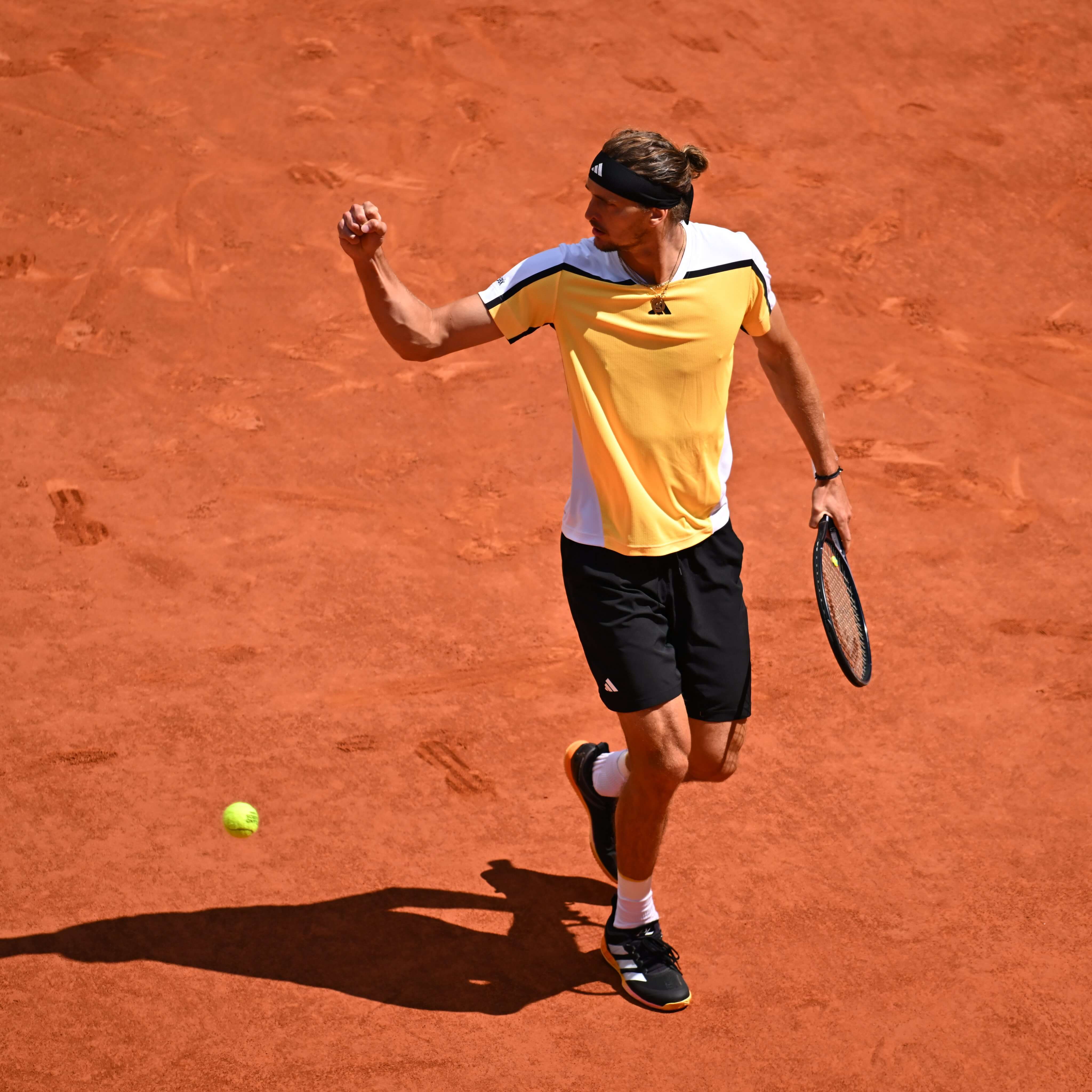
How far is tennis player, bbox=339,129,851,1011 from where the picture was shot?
12.9 feet

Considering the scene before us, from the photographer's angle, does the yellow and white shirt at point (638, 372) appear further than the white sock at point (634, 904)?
No

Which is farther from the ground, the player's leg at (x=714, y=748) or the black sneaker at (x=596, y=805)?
the player's leg at (x=714, y=748)

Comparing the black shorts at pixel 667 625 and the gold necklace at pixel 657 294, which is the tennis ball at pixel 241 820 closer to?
the black shorts at pixel 667 625

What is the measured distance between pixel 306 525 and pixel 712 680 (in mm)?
2877

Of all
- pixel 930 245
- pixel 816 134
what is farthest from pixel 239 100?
pixel 930 245

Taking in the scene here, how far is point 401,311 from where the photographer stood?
3.79 m

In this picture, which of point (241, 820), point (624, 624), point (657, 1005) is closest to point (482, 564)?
point (241, 820)

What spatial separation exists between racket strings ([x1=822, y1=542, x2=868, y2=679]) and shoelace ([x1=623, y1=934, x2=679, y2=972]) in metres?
1.09

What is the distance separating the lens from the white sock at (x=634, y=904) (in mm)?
4395

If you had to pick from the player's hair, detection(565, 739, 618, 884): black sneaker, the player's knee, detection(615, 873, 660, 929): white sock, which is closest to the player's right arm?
the player's hair

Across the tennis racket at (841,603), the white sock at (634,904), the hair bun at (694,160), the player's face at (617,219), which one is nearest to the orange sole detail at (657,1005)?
the white sock at (634,904)

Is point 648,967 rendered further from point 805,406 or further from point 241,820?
point 805,406

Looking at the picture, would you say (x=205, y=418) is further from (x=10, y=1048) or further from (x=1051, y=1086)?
(x=1051, y=1086)

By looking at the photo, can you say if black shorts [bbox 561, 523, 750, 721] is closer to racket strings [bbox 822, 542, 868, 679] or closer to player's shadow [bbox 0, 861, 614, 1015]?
racket strings [bbox 822, 542, 868, 679]
